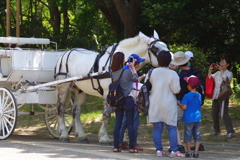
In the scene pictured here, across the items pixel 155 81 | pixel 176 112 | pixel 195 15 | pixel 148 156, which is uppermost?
pixel 195 15

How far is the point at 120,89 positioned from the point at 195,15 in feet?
23.4

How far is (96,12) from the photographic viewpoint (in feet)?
67.9

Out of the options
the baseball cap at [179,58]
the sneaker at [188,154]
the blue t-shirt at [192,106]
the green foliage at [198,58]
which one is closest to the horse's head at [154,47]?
the baseball cap at [179,58]

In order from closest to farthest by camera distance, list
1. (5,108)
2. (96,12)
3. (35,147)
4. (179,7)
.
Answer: (35,147), (5,108), (179,7), (96,12)

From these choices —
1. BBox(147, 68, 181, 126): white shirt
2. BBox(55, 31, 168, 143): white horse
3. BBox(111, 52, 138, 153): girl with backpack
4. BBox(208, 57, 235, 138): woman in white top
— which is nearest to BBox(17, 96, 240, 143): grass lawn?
BBox(208, 57, 235, 138): woman in white top

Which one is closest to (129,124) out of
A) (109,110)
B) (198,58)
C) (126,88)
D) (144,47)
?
(126,88)

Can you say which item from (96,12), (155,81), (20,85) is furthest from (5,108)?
(96,12)

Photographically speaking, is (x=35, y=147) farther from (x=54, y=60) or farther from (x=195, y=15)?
(x=195, y=15)

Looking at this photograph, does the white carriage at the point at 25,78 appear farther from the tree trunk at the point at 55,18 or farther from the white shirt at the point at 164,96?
the tree trunk at the point at 55,18

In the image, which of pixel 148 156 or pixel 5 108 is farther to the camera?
pixel 5 108

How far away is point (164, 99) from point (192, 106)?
61 centimetres

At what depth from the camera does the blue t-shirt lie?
8.91 meters

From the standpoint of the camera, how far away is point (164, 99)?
8641mm

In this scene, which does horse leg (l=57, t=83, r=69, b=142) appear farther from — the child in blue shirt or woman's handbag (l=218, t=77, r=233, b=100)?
the child in blue shirt
